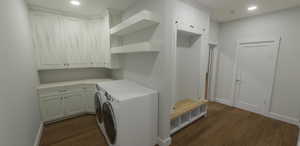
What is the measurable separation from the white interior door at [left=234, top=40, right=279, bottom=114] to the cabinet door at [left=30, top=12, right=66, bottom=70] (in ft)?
15.4

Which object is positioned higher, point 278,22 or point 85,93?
point 278,22

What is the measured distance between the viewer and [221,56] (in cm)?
367

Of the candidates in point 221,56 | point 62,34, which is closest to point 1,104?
point 62,34

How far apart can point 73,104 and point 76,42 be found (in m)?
1.56

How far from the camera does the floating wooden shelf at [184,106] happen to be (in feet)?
7.18

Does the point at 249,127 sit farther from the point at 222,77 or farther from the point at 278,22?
the point at 278,22

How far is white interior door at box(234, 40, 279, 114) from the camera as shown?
2823mm

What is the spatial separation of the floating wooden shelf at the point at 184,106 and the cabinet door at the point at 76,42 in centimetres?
259

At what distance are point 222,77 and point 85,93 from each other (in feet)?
13.4

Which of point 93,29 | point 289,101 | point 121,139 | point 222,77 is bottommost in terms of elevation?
point 121,139

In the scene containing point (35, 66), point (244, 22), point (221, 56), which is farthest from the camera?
point (221, 56)

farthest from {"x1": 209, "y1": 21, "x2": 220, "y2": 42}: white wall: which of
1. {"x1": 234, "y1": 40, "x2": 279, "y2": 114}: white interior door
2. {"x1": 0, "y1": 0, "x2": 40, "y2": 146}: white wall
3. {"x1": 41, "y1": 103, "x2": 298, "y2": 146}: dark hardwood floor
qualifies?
{"x1": 0, "y1": 0, "x2": 40, "y2": 146}: white wall

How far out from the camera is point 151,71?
209cm

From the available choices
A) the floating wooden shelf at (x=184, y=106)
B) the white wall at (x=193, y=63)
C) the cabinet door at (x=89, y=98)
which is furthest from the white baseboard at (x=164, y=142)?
the cabinet door at (x=89, y=98)
